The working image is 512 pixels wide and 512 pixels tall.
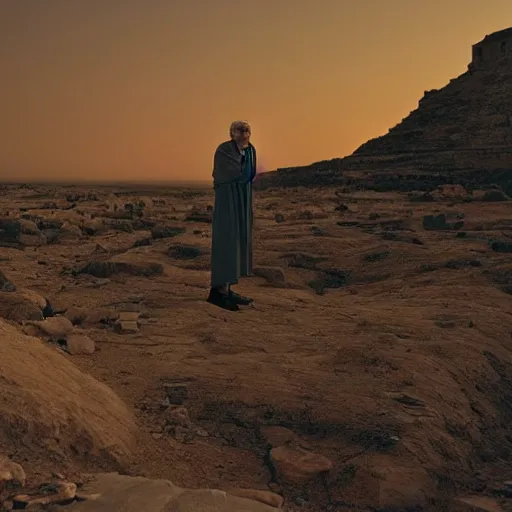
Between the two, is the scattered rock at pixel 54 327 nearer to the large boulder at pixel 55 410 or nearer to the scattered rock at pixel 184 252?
the large boulder at pixel 55 410

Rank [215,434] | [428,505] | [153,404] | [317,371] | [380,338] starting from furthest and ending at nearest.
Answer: [380,338]
[317,371]
[153,404]
[215,434]
[428,505]

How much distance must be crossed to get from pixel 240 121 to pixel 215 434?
3.23 meters

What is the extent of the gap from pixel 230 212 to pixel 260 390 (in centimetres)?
232

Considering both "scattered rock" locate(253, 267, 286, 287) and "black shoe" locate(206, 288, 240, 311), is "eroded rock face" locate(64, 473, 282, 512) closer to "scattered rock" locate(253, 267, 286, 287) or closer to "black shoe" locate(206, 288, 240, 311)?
"black shoe" locate(206, 288, 240, 311)

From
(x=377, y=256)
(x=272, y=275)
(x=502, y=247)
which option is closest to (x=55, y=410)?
(x=272, y=275)

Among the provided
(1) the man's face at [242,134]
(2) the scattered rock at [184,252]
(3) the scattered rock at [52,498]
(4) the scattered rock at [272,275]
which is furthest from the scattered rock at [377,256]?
(3) the scattered rock at [52,498]

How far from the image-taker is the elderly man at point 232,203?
5797mm

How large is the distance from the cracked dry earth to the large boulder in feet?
0.03

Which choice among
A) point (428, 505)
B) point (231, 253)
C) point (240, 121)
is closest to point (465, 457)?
point (428, 505)

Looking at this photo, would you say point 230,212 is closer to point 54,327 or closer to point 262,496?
point 54,327

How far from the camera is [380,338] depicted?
16.8 feet

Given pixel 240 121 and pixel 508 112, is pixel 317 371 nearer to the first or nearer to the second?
pixel 240 121

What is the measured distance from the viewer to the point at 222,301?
20.2 ft

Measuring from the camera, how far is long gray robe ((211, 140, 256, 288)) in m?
5.82
